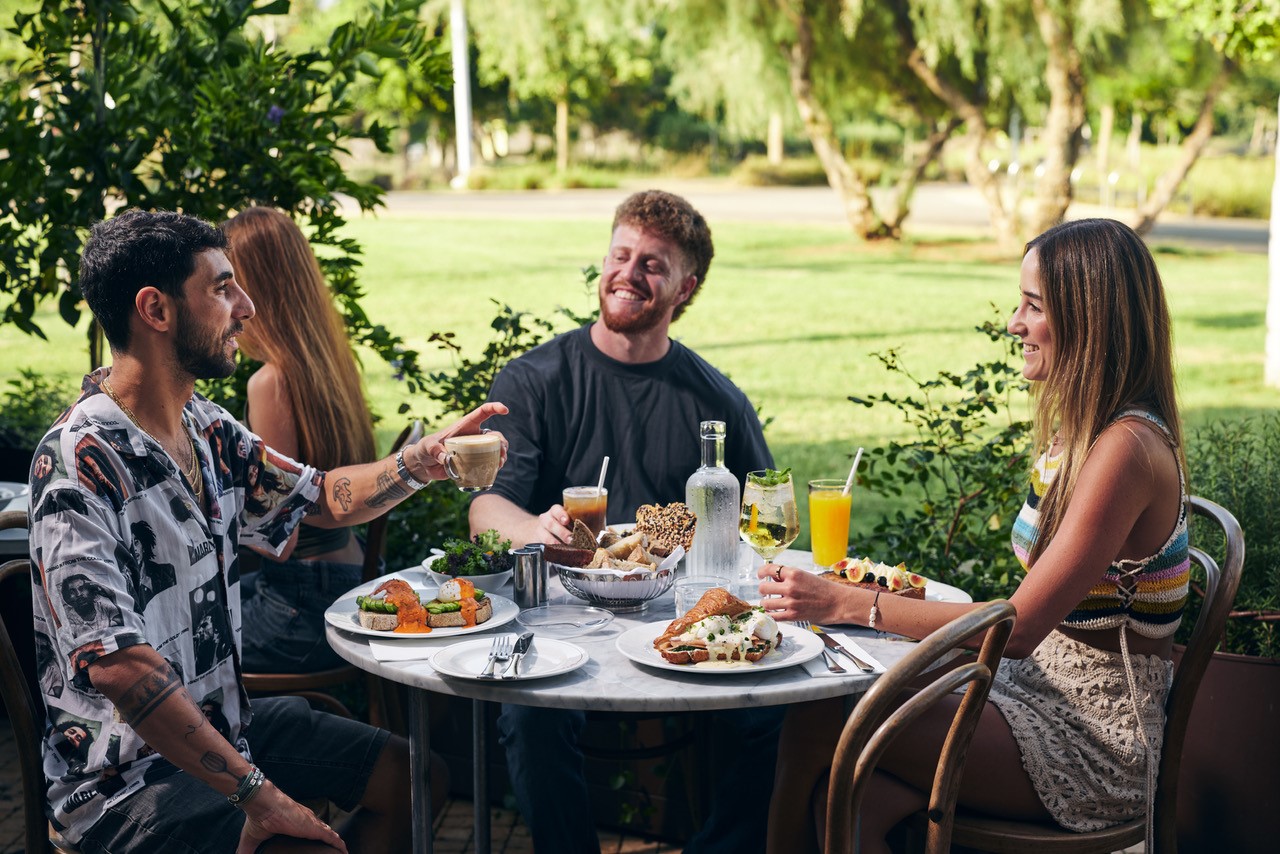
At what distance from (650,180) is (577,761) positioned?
4338 cm

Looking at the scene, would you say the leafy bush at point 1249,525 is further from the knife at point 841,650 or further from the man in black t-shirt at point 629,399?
the knife at point 841,650

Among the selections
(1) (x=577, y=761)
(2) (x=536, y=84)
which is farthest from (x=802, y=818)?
(2) (x=536, y=84)

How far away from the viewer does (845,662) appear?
90.4 inches

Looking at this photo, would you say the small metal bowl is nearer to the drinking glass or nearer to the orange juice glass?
the drinking glass

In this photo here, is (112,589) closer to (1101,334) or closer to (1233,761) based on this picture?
(1101,334)

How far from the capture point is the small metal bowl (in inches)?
102

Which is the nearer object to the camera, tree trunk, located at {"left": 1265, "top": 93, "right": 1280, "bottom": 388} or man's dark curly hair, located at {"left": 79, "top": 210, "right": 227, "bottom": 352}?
man's dark curly hair, located at {"left": 79, "top": 210, "right": 227, "bottom": 352}

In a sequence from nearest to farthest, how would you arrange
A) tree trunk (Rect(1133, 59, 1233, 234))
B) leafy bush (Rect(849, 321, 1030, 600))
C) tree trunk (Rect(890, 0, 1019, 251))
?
leafy bush (Rect(849, 321, 1030, 600)) < tree trunk (Rect(1133, 59, 1233, 234)) < tree trunk (Rect(890, 0, 1019, 251))

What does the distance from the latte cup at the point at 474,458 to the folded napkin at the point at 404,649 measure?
1.22 ft

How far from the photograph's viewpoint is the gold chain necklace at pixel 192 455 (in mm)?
2320

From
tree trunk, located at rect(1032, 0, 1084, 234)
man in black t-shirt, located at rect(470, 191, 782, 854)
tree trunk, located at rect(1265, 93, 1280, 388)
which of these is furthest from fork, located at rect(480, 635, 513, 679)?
tree trunk, located at rect(1032, 0, 1084, 234)

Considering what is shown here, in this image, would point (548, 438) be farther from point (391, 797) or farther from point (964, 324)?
point (964, 324)

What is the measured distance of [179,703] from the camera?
2100mm

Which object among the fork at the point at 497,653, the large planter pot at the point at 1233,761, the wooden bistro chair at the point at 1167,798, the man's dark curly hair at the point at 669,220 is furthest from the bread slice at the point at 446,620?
the large planter pot at the point at 1233,761
